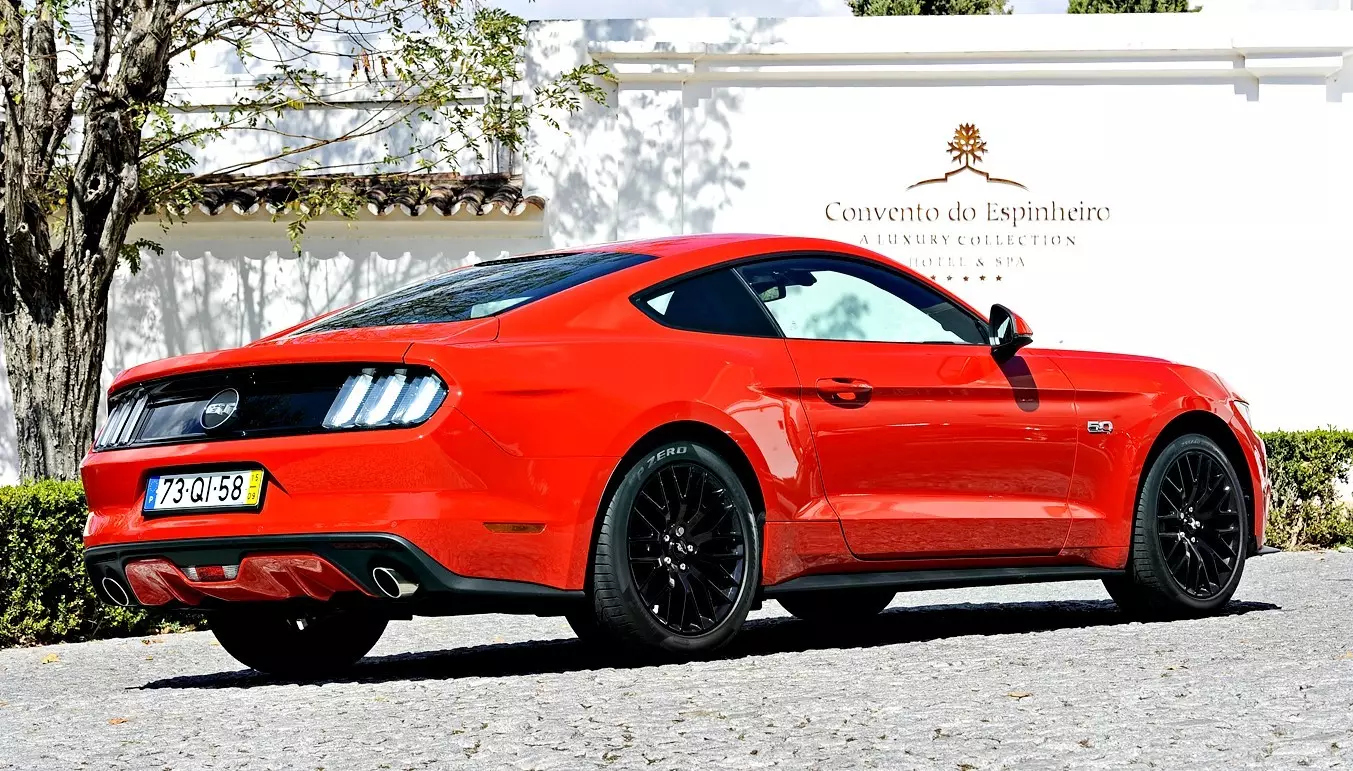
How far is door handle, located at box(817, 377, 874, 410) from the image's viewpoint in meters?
6.08

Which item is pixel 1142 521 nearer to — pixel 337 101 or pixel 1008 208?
pixel 1008 208

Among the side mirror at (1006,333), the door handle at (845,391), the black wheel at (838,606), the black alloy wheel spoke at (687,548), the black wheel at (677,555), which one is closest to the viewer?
the black wheel at (677,555)

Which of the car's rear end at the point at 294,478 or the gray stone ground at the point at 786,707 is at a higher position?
the car's rear end at the point at 294,478

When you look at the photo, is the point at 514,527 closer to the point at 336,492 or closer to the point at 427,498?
the point at 427,498

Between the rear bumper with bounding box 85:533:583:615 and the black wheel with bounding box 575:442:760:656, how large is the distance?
0.56ft

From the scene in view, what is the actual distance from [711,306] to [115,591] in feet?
7.20

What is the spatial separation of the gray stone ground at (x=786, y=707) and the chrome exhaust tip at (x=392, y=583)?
0.33 meters

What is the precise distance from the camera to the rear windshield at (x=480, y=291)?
19.0ft

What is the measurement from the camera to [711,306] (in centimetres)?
607

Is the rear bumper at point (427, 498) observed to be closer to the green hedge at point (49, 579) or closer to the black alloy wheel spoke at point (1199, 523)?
the black alloy wheel spoke at point (1199, 523)

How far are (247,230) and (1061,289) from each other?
7498 mm

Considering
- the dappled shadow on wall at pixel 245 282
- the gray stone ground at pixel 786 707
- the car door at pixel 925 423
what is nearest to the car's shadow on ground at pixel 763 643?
Answer: the gray stone ground at pixel 786 707

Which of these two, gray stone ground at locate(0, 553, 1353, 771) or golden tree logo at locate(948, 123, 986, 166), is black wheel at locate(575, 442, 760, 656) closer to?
gray stone ground at locate(0, 553, 1353, 771)

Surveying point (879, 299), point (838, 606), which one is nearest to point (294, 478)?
point (879, 299)
